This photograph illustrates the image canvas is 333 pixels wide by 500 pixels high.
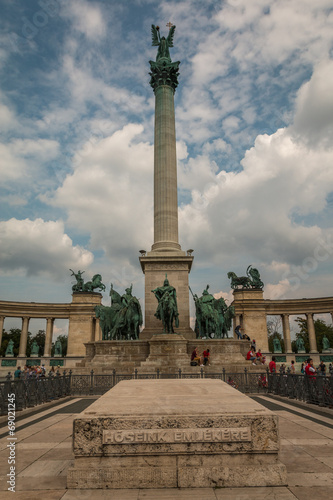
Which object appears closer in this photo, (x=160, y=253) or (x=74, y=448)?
(x=74, y=448)

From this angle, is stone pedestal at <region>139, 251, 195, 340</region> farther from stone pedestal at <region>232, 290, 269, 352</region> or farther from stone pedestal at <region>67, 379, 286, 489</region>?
stone pedestal at <region>232, 290, 269, 352</region>

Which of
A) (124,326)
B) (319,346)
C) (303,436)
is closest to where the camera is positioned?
(303,436)

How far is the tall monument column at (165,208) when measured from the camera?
34.1m

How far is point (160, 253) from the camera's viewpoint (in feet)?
115

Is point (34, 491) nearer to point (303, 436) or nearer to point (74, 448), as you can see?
point (74, 448)

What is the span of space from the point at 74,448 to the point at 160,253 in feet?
97.1

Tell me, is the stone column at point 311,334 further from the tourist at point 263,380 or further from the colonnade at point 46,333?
the tourist at point 263,380

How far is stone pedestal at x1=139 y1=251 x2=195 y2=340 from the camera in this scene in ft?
111

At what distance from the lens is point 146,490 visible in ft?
17.3

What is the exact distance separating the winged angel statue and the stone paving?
4350 centimetres

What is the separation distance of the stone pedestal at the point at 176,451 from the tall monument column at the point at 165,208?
1085 inches

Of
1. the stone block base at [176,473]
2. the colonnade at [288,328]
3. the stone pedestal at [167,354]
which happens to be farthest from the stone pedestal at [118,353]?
the colonnade at [288,328]

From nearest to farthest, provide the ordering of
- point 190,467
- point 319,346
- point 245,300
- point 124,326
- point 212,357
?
point 190,467
point 212,357
point 124,326
point 245,300
point 319,346

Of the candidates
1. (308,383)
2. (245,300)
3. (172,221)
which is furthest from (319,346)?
(308,383)
